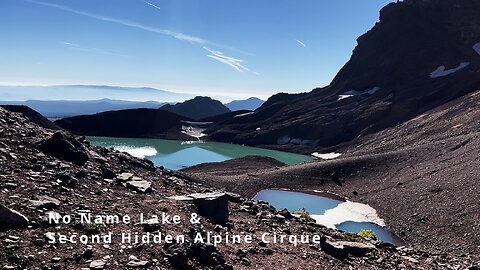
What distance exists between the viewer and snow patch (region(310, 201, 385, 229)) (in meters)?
44.8

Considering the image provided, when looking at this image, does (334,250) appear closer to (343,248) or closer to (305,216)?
(343,248)

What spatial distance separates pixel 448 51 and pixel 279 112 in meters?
68.3

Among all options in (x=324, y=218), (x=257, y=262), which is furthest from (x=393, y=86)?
(x=257, y=262)

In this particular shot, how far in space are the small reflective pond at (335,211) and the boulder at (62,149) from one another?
28.7 metres

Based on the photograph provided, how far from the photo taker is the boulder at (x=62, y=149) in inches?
736

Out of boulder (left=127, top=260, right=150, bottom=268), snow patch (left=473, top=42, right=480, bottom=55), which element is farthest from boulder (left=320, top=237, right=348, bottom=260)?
snow patch (left=473, top=42, right=480, bottom=55)

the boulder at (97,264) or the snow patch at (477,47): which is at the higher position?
the snow patch at (477,47)

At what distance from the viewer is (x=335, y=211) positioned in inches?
→ 1965

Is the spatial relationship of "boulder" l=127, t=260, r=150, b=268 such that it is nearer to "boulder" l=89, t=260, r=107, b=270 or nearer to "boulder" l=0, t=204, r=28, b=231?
"boulder" l=89, t=260, r=107, b=270

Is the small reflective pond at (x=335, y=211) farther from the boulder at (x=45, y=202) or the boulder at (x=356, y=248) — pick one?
the boulder at (x=45, y=202)

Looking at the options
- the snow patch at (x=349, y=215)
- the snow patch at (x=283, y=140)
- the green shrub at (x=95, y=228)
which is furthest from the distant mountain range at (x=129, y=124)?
the green shrub at (x=95, y=228)

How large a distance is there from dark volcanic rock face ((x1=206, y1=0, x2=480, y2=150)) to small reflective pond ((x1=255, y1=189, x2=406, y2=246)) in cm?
7538

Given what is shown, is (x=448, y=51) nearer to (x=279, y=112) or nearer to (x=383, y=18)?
(x=383, y=18)

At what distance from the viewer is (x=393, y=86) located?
520ft
